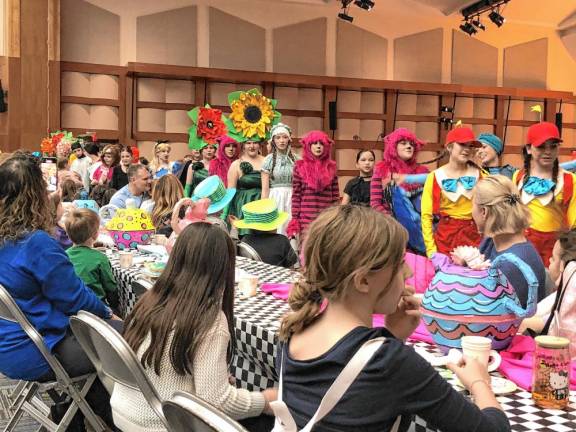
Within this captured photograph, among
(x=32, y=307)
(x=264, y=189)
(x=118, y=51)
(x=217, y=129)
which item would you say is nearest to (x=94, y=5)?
(x=118, y=51)

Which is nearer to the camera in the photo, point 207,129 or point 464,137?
point 464,137

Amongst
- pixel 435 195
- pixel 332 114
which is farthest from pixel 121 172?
pixel 332 114

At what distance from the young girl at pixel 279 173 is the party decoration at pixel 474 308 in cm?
460

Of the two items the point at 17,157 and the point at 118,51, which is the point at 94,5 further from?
the point at 17,157

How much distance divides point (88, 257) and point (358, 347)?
220cm

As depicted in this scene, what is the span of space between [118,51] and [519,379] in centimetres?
1168

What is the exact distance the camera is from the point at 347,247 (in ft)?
4.45

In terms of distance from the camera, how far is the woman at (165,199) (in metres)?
4.56

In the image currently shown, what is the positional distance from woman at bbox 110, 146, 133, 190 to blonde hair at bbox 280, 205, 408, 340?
233 inches

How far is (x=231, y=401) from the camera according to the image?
1.84 meters

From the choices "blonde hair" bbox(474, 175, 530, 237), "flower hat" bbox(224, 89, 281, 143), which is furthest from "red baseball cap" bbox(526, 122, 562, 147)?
"flower hat" bbox(224, 89, 281, 143)

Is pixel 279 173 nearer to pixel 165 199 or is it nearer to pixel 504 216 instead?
pixel 165 199

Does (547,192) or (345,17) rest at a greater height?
(345,17)

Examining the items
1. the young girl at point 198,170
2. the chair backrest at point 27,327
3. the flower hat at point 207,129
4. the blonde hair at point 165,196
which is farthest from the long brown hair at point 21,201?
the flower hat at point 207,129
